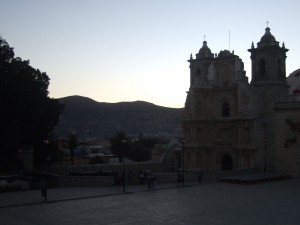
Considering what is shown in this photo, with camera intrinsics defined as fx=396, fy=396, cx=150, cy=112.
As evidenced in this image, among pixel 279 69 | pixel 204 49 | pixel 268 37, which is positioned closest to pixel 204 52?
pixel 204 49

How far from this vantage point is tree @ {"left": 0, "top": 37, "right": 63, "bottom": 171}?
1186 inches

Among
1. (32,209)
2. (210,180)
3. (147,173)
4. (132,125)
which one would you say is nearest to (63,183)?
(147,173)

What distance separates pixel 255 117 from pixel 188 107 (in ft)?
27.0

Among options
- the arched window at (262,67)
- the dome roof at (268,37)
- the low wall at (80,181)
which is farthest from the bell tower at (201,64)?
the low wall at (80,181)

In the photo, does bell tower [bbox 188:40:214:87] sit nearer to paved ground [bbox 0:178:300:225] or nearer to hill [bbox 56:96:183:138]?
paved ground [bbox 0:178:300:225]

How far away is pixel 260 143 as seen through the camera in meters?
39.6

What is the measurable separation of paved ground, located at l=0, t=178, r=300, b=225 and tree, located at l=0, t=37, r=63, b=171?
7.55m

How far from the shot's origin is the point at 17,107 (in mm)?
30234

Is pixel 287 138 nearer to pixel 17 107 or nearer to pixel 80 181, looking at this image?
pixel 80 181

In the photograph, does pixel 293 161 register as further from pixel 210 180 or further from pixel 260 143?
pixel 210 180

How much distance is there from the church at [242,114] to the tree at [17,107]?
17377mm

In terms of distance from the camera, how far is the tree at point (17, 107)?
30.1 metres

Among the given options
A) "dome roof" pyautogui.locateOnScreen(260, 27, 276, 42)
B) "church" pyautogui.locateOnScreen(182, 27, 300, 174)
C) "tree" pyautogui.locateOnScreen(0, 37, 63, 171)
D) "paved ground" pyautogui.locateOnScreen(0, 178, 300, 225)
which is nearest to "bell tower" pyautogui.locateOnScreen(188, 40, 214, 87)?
"church" pyautogui.locateOnScreen(182, 27, 300, 174)

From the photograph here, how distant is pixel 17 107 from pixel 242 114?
2203 centimetres
